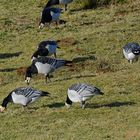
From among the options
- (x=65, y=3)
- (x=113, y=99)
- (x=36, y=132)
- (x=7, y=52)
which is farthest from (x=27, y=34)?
(x=36, y=132)

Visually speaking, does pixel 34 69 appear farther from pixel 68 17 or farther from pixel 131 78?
pixel 68 17

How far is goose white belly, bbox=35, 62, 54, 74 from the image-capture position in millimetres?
23328

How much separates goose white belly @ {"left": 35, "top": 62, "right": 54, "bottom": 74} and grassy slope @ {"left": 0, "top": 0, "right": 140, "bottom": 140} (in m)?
0.53

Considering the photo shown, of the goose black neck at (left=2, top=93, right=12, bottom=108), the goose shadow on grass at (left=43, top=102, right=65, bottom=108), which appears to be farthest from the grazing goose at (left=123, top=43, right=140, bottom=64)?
the goose black neck at (left=2, top=93, right=12, bottom=108)

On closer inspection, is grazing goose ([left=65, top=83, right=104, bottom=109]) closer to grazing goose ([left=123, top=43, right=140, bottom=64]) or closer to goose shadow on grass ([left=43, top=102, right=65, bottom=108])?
goose shadow on grass ([left=43, top=102, right=65, bottom=108])

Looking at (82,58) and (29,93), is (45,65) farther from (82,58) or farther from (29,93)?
(82,58)

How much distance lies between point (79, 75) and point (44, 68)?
1.77 metres

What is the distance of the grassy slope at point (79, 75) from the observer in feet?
57.7

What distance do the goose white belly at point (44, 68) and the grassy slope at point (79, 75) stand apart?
0.53m

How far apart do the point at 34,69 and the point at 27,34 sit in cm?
881

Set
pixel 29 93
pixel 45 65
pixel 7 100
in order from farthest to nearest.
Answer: pixel 45 65, pixel 7 100, pixel 29 93

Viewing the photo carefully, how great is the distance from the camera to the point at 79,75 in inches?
969

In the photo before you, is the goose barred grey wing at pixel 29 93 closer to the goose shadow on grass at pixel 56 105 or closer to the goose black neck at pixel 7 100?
the goose black neck at pixel 7 100

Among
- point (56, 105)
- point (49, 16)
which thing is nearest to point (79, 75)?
point (56, 105)
